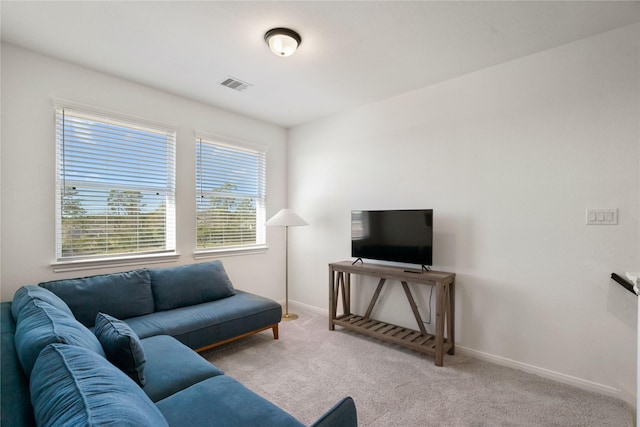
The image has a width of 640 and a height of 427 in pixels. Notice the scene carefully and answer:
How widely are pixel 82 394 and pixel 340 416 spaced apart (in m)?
0.78

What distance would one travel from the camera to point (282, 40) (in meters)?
2.20

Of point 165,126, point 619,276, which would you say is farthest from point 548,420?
point 165,126

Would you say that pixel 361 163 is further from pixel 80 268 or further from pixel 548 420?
pixel 80 268

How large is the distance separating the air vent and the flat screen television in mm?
1785

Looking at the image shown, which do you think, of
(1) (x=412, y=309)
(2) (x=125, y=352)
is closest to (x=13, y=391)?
(2) (x=125, y=352)

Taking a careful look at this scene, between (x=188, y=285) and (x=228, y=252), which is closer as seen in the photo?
(x=188, y=285)

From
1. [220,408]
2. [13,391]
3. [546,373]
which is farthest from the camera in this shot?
[546,373]

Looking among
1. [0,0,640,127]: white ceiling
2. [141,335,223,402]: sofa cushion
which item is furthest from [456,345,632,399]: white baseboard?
[0,0,640,127]: white ceiling

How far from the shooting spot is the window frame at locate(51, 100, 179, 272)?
261 cm

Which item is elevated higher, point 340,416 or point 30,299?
point 30,299

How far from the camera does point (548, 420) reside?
1.94 meters

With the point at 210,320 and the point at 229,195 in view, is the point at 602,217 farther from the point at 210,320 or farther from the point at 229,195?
the point at 229,195

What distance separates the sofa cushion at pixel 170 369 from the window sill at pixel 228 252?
152cm

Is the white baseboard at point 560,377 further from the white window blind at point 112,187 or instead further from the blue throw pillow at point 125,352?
the white window blind at point 112,187
